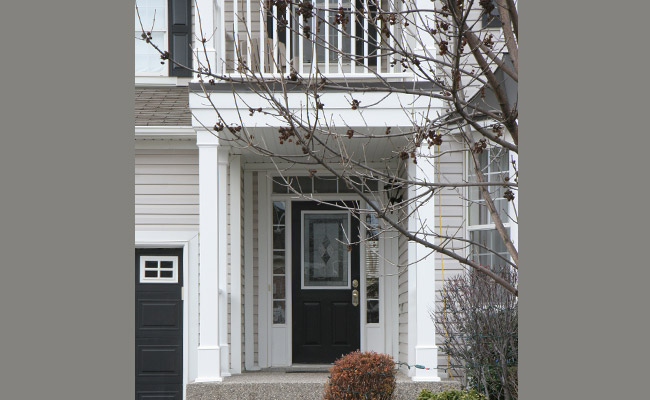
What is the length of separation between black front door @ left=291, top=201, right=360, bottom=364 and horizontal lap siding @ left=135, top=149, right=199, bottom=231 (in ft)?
4.86

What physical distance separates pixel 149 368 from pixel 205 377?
1735mm

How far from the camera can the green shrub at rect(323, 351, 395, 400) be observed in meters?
7.19

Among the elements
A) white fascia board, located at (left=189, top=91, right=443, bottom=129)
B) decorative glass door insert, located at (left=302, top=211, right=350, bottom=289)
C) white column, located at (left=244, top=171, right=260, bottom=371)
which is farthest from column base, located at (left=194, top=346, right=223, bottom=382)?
decorative glass door insert, located at (left=302, top=211, right=350, bottom=289)

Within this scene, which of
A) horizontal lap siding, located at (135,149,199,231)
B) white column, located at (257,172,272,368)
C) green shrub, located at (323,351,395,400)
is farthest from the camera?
white column, located at (257,172,272,368)

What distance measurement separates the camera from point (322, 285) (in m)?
10.1

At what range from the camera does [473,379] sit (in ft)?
25.1

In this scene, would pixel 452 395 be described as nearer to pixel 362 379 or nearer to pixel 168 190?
pixel 362 379

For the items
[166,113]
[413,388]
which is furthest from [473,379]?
[166,113]

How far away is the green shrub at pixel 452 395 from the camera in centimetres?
708

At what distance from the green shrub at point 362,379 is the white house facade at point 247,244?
0.58 metres

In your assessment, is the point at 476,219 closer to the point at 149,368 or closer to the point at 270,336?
the point at 270,336

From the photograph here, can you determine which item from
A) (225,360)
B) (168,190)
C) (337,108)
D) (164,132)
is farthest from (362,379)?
(164,132)

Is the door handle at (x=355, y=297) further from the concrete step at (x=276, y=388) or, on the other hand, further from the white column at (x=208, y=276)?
the white column at (x=208, y=276)

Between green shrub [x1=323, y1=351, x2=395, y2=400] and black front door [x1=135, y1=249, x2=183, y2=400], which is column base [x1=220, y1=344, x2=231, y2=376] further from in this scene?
green shrub [x1=323, y1=351, x2=395, y2=400]
